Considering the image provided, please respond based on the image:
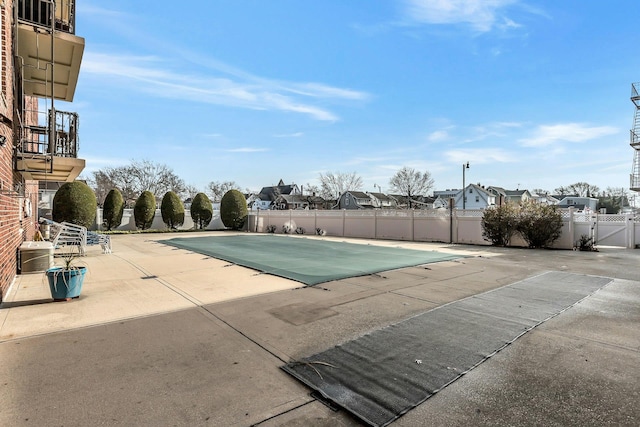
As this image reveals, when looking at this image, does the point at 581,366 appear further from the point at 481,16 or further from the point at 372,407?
the point at 481,16

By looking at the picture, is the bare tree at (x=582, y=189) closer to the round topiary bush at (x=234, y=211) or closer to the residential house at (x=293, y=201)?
the residential house at (x=293, y=201)

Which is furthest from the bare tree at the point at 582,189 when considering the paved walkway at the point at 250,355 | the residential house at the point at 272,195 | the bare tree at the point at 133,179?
the bare tree at the point at 133,179

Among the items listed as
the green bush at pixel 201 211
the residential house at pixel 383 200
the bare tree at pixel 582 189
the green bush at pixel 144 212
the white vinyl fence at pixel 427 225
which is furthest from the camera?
the bare tree at pixel 582 189

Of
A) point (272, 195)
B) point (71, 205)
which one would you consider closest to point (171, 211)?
point (71, 205)

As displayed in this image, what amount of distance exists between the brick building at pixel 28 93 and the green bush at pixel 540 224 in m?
14.6

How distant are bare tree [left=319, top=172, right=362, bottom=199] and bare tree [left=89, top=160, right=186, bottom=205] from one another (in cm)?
2467

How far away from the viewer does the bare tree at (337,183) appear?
55.2 metres

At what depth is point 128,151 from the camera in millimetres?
39875

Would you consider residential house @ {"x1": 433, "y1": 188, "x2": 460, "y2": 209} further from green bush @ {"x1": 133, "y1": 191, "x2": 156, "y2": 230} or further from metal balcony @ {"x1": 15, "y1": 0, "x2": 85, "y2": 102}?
metal balcony @ {"x1": 15, "y1": 0, "x2": 85, "y2": 102}

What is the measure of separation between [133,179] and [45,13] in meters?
38.0

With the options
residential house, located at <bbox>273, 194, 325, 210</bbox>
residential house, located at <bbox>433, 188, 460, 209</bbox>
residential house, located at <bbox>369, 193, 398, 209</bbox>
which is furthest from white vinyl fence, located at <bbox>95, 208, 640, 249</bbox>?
residential house, located at <bbox>433, 188, 460, 209</bbox>

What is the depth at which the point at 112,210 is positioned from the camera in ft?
67.5

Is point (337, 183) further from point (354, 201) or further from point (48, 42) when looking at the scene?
point (48, 42)

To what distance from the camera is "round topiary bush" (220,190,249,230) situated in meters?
24.1
